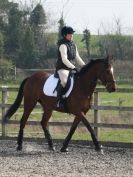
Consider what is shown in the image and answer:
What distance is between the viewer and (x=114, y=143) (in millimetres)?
11789

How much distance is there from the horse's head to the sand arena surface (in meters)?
1.32

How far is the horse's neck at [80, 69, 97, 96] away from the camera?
35.6ft

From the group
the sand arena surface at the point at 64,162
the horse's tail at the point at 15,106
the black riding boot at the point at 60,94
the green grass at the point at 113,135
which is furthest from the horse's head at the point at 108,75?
the green grass at the point at 113,135

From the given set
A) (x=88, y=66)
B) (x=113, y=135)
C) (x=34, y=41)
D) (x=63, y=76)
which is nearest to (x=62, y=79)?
(x=63, y=76)

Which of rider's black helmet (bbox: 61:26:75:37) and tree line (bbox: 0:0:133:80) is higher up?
rider's black helmet (bbox: 61:26:75:37)

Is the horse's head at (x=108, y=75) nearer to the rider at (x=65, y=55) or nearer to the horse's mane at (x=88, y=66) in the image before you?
the horse's mane at (x=88, y=66)

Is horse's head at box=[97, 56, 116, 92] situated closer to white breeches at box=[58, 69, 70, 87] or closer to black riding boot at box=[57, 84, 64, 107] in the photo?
white breeches at box=[58, 69, 70, 87]

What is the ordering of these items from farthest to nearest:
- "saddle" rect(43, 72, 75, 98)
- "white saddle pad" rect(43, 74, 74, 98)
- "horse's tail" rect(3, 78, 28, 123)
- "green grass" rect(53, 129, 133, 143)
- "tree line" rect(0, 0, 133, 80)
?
1. "tree line" rect(0, 0, 133, 80)
2. "green grass" rect(53, 129, 133, 143)
3. "horse's tail" rect(3, 78, 28, 123)
4. "white saddle pad" rect(43, 74, 74, 98)
5. "saddle" rect(43, 72, 75, 98)

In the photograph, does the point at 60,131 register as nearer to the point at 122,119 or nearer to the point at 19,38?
the point at 122,119

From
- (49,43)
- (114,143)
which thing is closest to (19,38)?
(49,43)

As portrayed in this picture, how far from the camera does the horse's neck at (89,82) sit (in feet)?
35.6

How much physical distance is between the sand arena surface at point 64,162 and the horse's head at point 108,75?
132 cm

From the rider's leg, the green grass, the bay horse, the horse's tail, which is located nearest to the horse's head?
the bay horse

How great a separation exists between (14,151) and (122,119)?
9.43 m
